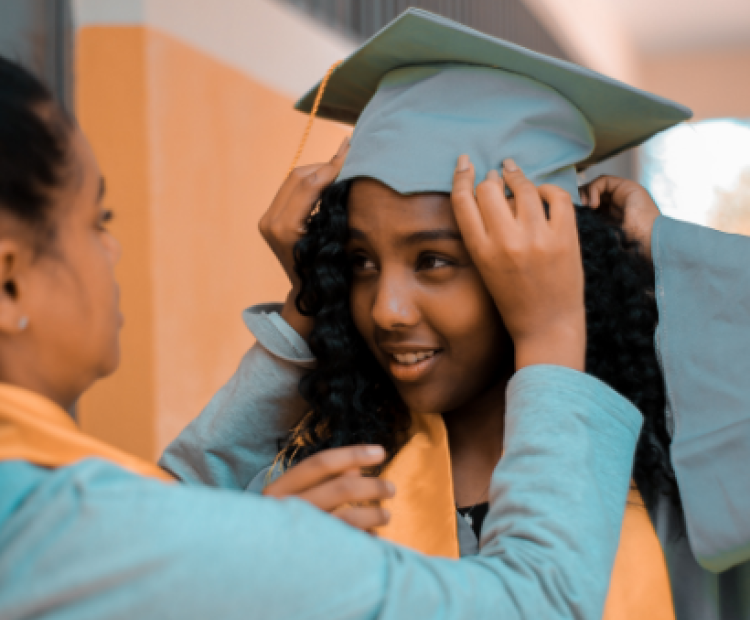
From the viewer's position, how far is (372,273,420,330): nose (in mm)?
1062

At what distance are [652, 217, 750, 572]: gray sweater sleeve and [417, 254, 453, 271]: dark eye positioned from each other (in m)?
0.28

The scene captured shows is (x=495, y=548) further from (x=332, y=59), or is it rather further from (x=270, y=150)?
(x=332, y=59)

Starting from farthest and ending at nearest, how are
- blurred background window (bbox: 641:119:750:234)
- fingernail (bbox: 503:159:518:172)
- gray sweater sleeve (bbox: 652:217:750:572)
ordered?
blurred background window (bbox: 641:119:750:234)
fingernail (bbox: 503:159:518:172)
gray sweater sleeve (bbox: 652:217:750:572)

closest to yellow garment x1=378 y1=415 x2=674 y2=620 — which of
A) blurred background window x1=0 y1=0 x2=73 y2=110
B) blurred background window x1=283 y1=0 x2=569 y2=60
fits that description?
blurred background window x1=0 y1=0 x2=73 y2=110

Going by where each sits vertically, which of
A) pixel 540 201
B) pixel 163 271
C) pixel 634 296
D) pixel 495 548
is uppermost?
pixel 540 201

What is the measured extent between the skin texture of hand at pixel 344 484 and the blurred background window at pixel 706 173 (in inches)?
245

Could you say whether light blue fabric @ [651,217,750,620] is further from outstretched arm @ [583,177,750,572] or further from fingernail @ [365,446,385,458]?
fingernail @ [365,446,385,458]

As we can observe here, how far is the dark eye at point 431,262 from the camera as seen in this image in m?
1.08

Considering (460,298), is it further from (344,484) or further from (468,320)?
(344,484)

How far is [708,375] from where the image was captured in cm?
97

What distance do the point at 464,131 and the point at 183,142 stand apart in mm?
1642

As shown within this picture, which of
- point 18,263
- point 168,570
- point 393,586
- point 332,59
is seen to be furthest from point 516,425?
point 332,59

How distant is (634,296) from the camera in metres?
1.12

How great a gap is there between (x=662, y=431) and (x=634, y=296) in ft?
0.62
